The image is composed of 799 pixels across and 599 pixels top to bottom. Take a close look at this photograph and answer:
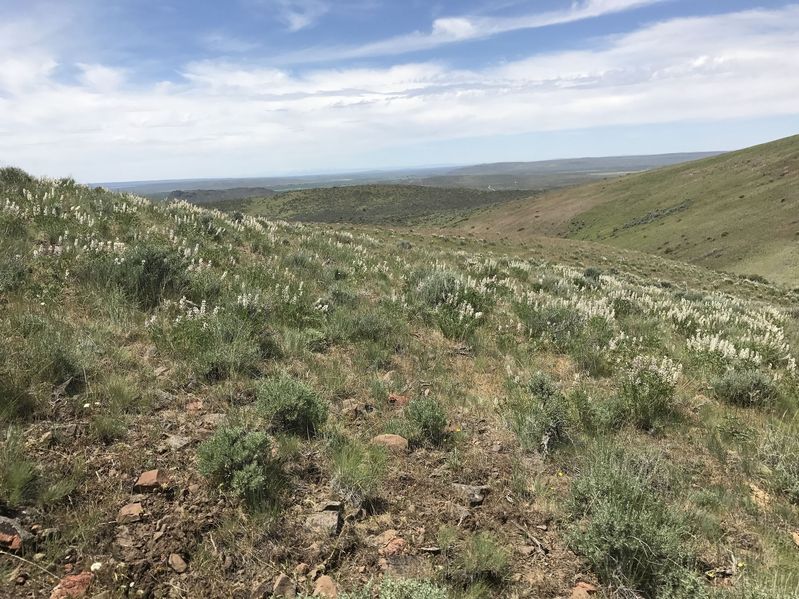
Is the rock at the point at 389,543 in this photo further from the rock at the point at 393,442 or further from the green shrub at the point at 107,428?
the green shrub at the point at 107,428

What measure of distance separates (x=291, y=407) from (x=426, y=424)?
1227mm

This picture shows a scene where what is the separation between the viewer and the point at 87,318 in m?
5.21

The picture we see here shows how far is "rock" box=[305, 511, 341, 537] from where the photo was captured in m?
3.09

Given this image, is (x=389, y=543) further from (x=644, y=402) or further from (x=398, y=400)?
(x=644, y=402)

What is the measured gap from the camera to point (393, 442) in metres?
4.11

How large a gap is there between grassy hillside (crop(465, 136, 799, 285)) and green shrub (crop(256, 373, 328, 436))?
1555 inches

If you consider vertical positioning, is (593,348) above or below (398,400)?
below

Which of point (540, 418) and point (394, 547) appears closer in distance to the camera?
point (394, 547)

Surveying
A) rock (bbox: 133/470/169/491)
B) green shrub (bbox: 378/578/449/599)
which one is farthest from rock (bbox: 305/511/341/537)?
rock (bbox: 133/470/169/491)

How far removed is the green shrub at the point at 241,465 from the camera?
3191mm

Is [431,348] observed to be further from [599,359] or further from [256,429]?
[256,429]

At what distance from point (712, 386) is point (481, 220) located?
92327mm

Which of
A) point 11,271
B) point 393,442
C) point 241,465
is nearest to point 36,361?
point 241,465

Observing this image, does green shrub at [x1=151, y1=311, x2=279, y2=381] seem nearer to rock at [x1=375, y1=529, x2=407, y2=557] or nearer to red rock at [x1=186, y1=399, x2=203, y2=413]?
red rock at [x1=186, y1=399, x2=203, y2=413]
